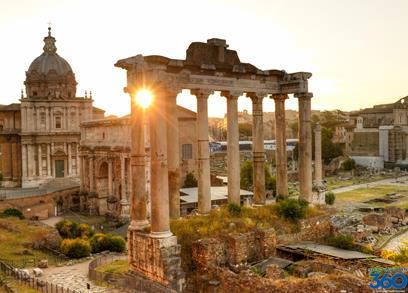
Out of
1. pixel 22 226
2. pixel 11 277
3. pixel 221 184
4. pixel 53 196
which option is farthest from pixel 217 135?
pixel 11 277

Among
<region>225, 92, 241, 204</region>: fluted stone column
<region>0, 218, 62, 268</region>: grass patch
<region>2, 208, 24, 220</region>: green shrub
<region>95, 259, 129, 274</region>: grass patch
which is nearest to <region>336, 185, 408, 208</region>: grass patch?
<region>2, 208, 24, 220</region>: green shrub

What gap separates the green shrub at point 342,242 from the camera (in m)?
16.8

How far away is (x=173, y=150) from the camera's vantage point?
1562cm

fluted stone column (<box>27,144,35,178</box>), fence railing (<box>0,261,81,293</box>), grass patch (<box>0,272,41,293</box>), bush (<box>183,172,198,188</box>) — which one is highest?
fluted stone column (<box>27,144,35,178</box>)

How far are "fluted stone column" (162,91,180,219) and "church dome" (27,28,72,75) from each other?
35.3 meters

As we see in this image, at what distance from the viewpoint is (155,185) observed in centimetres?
1389

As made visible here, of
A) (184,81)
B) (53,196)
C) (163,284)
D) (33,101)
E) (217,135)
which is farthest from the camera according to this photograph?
(217,135)

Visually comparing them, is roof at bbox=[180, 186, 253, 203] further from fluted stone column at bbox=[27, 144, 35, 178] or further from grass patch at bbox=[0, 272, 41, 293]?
grass patch at bbox=[0, 272, 41, 293]

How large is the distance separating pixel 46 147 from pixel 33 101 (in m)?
4.76

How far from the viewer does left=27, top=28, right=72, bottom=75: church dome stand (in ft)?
155

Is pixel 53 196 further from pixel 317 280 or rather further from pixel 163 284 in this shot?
pixel 317 280

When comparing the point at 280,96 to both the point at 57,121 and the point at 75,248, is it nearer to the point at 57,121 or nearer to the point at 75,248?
the point at 75,248

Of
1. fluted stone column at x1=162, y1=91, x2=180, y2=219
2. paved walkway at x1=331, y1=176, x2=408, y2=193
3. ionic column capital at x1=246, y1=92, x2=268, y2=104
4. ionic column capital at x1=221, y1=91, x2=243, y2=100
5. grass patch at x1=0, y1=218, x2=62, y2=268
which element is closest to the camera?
fluted stone column at x1=162, y1=91, x2=180, y2=219

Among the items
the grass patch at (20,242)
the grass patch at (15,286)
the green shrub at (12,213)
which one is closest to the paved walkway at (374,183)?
the green shrub at (12,213)
